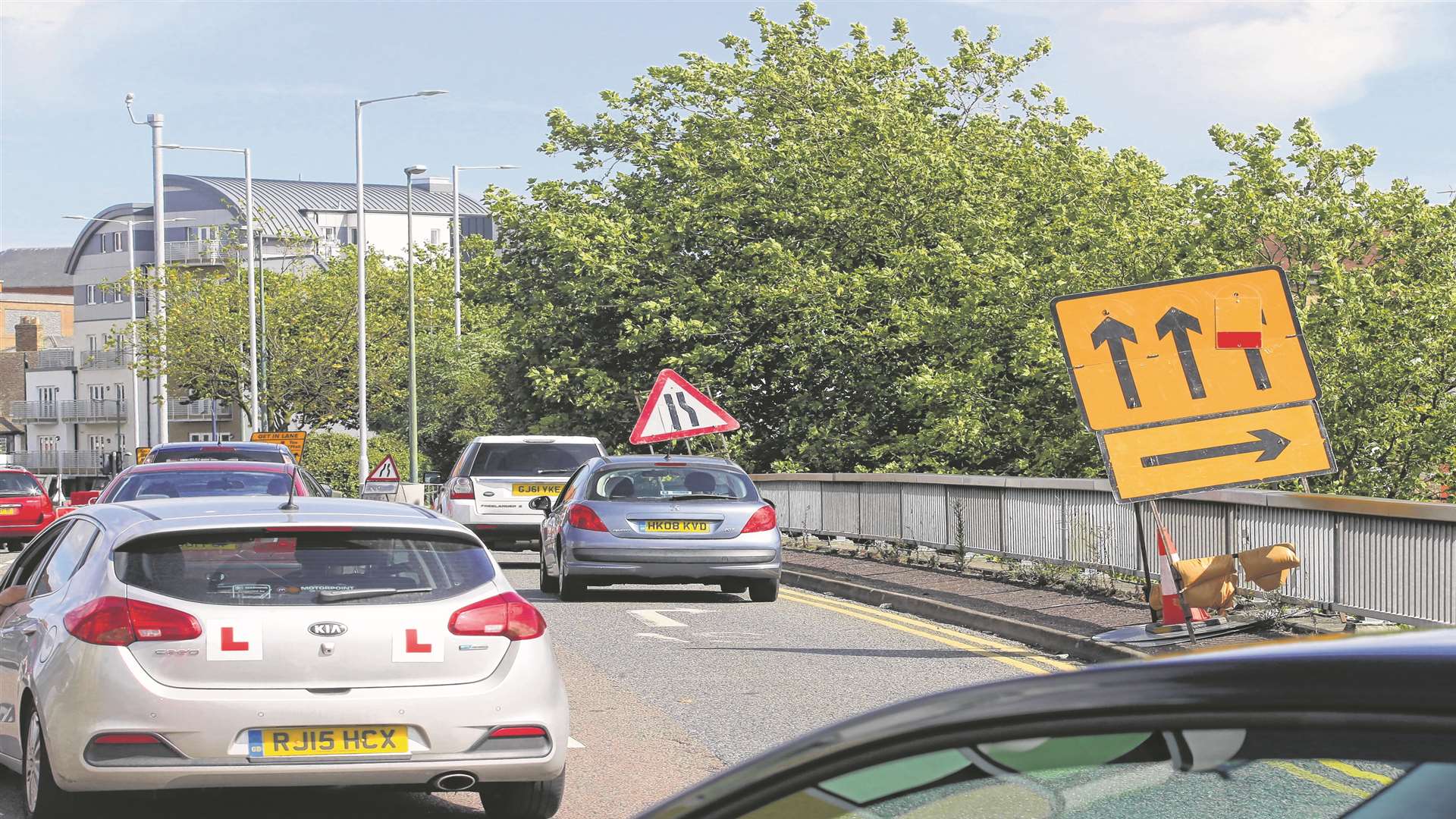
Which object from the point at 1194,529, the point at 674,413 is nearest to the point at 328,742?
the point at 1194,529

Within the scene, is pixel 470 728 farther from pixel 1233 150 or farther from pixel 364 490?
pixel 364 490

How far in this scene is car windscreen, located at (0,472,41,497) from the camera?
3048cm

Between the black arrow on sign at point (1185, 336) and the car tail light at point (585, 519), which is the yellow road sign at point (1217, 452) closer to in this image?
the black arrow on sign at point (1185, 336)

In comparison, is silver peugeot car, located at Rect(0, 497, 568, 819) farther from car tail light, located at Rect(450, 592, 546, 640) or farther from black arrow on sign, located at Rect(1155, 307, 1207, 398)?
black arrow on sign, located at Rect(1155, 307, 1207, 398)

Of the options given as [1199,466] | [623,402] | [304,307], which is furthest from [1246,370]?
[304,307]

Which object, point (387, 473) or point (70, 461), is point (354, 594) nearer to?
point (387, 473)

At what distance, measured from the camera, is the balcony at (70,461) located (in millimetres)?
116188

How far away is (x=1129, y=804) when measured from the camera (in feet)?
5.55

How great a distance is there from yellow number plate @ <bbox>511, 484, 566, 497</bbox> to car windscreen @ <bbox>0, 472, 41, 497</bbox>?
11270 millimetres

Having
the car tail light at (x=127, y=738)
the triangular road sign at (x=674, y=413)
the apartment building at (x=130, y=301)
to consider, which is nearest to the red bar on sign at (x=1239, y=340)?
the car tail light at (x=127, y=738)

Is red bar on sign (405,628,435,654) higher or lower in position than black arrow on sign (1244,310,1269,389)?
lower

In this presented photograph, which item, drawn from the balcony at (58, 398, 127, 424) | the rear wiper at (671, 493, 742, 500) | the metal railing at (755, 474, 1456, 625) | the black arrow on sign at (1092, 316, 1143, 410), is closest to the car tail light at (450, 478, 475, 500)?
the metal railing at (755, 474, 1456, 625)

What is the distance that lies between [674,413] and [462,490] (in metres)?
2.98

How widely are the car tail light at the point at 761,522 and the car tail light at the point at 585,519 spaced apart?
134 centimetres
